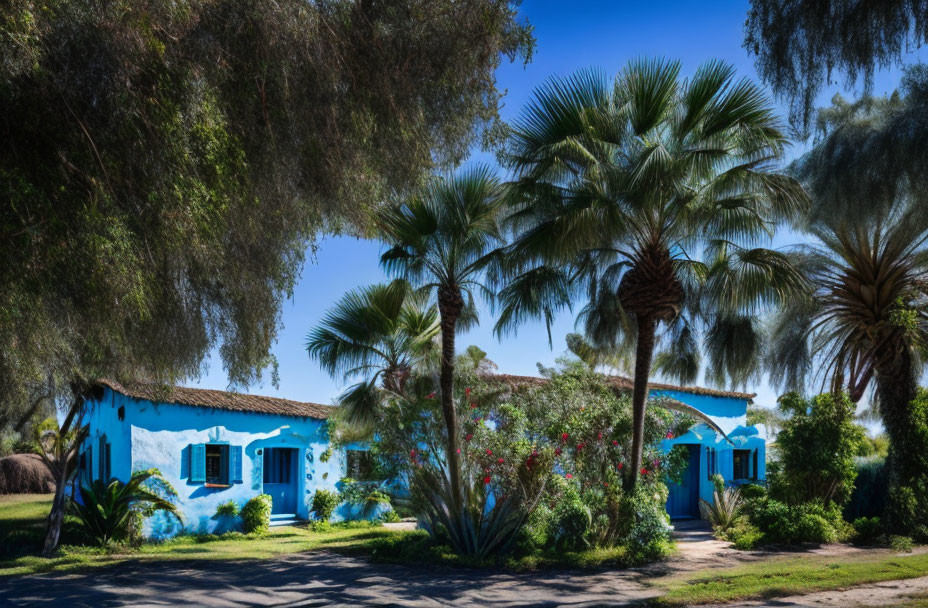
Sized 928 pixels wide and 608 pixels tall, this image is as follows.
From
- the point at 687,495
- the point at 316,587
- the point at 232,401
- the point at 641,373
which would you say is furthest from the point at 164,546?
the point at 687,495

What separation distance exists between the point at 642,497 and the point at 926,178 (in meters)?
8.42

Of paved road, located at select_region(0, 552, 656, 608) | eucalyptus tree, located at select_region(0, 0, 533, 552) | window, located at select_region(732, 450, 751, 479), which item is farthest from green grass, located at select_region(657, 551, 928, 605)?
window, located at select_region(732, 450, 751, 479)

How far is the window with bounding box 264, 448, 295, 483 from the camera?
22.5m

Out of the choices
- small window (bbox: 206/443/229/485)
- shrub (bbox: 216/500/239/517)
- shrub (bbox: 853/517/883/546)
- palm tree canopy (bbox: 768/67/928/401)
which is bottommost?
shrub (bbox: 216/500/239/517)

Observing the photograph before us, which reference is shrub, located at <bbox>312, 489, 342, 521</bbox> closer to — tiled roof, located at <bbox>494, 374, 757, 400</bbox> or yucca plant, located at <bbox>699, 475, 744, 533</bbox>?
tiled roof, located at <bbox>494, 374, 757, 400</bbox>

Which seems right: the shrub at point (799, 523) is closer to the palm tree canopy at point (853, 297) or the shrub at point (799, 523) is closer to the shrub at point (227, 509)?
the palm tree canopy at point (853, 297)

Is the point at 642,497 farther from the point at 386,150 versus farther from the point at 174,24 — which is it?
the point at 174,24

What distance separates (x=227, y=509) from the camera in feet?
64.9

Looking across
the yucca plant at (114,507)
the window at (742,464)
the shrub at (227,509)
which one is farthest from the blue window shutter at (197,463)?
the window at (742,464)

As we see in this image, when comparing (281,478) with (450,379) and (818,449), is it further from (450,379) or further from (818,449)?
(818,449)

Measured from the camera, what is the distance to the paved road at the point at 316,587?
10414 millimetres

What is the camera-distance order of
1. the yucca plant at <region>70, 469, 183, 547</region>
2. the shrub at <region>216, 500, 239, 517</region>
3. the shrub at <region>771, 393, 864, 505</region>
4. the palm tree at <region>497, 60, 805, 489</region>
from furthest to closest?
1. the shrub at <region>216, 500, 239, 517</region>
2. the yucca plant at <region>70, 469, 183, 547</region>
3. the shrub at <region>771, 393, 864, 505</region>
4. the palm tree at <region>497, 60, 805, 489</region>

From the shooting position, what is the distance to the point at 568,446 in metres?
15.0

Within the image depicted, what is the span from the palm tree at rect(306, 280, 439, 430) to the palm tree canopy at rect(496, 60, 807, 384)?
10.0ft
